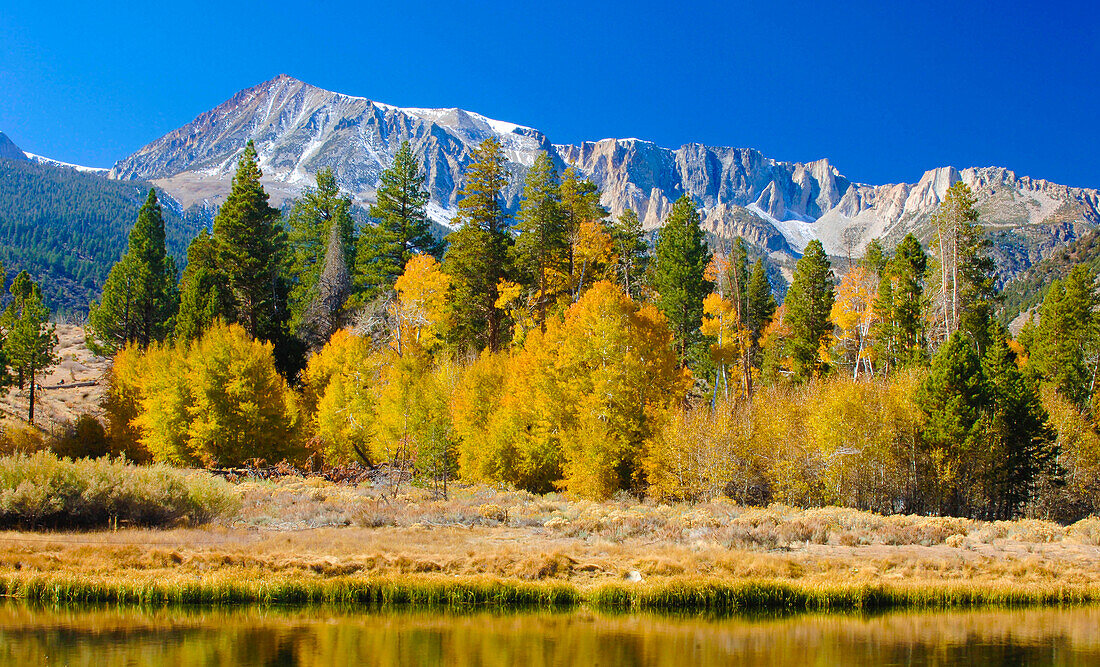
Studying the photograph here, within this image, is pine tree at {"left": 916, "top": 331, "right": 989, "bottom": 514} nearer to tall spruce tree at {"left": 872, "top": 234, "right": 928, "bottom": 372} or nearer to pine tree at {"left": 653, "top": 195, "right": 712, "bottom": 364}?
tall spruce tree at {"left": 872, "top": 234, "right": 928, "bottom": 372}

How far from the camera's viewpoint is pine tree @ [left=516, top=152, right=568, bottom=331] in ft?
159

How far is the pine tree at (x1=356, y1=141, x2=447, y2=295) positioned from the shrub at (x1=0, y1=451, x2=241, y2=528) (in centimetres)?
2815

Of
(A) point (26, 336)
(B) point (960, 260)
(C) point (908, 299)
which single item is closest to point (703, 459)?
(C) point (908, 299)

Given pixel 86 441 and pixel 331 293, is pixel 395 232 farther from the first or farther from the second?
pixel 86 441

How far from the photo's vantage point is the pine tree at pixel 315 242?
5984 cm

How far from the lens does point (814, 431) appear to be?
37250 mm

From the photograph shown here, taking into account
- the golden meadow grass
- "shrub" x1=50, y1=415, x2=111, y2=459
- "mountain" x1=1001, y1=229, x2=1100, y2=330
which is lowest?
the golden meadow grass

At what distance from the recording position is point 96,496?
27.1 meters

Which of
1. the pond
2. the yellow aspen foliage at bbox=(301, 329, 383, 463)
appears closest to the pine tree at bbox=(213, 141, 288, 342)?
the yellow aspen foliage at bbox=(301, 329, 383, 463)

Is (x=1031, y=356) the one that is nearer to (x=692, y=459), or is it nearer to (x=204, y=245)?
(x=692, y=459)

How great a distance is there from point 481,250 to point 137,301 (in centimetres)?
3036

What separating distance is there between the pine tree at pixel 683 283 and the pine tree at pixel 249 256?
28173mm

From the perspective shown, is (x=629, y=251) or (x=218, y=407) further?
(x=629, y=251)

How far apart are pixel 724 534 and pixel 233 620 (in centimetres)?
1614
